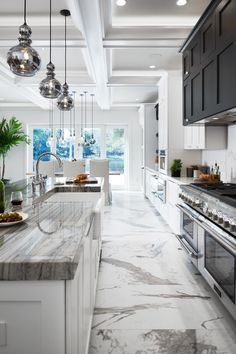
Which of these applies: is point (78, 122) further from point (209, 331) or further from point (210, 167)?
point (209, 331)

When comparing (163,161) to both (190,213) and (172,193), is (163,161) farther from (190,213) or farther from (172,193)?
(190,213)

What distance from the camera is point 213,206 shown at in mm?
2664

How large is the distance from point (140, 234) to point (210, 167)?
5.01ft

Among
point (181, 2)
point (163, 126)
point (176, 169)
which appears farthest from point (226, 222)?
point (163, 126)

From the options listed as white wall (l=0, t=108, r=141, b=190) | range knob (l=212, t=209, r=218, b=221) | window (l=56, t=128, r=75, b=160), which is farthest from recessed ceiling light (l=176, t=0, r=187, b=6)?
window (l=56, t=128, r=75, b=160)

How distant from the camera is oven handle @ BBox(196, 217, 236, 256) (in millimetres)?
2151

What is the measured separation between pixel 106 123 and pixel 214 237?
8701 mm

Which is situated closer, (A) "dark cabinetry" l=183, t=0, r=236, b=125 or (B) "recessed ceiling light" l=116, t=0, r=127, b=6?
(A) "dark cabinetry" l=183, t=0, r=236, b=125

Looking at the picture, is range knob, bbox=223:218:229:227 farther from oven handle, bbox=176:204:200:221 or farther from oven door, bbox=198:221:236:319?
oven handle, bbox=176:204:200:221

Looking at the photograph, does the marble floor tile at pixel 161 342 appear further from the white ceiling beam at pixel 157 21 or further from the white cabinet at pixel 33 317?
the white ceiling beam at pixel 157 21

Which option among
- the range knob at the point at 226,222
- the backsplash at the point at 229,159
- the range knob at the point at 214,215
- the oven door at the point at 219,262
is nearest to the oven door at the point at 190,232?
the oven door at the point at 219,262

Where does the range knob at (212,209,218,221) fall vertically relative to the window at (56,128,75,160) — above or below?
below

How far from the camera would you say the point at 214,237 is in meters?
2.47

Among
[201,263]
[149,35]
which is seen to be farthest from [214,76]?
[201,263]
